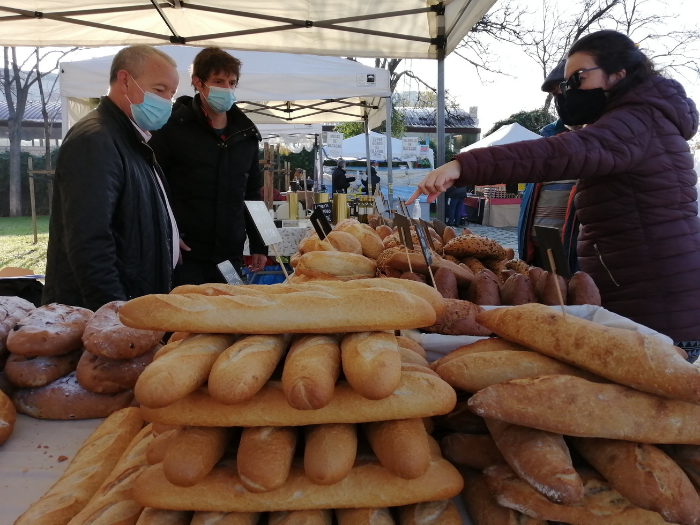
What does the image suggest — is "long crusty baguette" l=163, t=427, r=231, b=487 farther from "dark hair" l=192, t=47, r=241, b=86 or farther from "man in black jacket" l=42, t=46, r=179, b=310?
"dark hair" l=192, t=47, r=241, b=86

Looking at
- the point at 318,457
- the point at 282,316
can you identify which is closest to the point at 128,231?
the point at 282,316

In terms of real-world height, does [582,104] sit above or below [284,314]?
above

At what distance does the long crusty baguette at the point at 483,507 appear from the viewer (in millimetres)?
918

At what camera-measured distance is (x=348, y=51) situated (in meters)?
5.00

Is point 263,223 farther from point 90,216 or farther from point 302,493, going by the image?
point 302,493

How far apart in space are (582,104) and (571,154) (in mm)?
496

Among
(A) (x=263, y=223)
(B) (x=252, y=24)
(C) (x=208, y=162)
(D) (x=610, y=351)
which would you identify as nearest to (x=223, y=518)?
(D) (x=610, y=351)

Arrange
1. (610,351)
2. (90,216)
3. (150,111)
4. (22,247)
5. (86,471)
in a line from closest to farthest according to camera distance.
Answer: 1. (610,351)
2. (86,471)
3. (90,216)
4. (150,111)
5. (22,247)

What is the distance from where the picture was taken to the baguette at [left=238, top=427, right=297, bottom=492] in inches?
33.6

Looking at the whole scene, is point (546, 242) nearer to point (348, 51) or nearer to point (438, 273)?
point (438, 273)

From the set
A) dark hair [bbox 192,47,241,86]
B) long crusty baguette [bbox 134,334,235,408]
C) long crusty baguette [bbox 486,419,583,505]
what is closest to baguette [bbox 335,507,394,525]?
long crusty baguette [bbox 486,419,583,505]

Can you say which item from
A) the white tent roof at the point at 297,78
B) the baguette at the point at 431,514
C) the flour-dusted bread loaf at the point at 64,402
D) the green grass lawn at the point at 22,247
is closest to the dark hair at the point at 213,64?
the flour-dusted bread loaf at the point at 64,402

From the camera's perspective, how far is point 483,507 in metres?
0.97

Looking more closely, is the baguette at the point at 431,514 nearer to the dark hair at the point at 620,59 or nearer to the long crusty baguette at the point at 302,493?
the long crusty baguette at the point at 302,493
